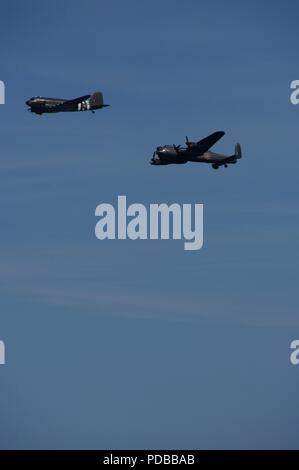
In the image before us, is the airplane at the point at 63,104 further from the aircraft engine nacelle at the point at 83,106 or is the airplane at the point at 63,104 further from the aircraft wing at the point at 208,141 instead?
the aircraft wing at the point at 208,141

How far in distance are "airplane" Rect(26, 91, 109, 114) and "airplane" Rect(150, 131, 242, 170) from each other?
41.7 feet

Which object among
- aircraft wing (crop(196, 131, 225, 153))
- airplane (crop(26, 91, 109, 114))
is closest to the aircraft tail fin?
airplane (crop(26, 91, 109, 114))

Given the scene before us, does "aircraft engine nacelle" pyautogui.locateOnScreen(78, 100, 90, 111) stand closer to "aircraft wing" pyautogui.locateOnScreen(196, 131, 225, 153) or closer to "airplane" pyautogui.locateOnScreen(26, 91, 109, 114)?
"airplane" pyautogui.locateOnScreen(26, 91, 109, 114)

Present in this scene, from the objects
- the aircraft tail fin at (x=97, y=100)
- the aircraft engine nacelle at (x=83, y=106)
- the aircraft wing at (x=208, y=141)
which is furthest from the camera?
the aircraft wing at (x=208, y=141)

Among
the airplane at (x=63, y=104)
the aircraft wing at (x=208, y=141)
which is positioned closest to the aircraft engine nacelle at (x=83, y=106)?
the airplane at (x=63, y=104)

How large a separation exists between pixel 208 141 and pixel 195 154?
12.5 feet

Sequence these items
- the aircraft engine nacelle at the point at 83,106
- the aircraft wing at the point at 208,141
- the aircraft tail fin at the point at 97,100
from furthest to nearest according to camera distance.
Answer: the aircraft wing at the point at 208,141, the aircraft engine nacelle at the point at 83,106, the aircraft tail fin at the point at 97,100

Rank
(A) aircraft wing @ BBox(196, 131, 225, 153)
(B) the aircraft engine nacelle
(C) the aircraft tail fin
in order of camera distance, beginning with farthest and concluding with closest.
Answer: (A) aircraft wing @ BBox(196, 131, 225, 153) → (B) the aircraft engine nacelle → (C) the aircraft tail fin

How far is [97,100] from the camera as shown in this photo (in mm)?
184125

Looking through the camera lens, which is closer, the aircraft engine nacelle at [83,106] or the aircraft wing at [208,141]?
the aircraft engine nacelle at [83,106]

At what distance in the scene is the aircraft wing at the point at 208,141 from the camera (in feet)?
639

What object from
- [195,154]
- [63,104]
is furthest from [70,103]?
[195,154]

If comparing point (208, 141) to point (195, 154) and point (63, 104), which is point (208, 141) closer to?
point (195, 154)

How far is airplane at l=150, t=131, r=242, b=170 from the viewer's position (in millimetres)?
187250
